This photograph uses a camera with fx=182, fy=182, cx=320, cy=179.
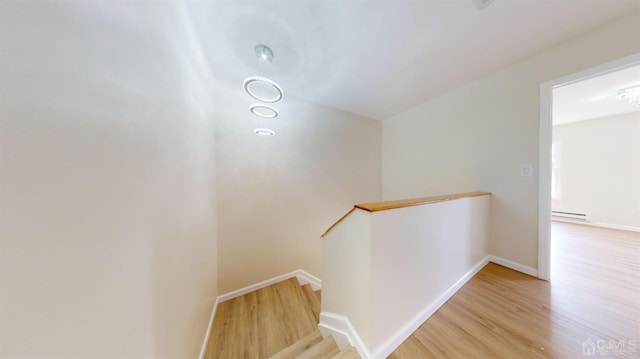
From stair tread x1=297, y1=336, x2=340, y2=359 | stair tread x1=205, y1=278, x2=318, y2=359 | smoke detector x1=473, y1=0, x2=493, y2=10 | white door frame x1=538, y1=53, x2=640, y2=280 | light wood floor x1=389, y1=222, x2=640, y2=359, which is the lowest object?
stair tread x1=205, y1=278, x2=318, y2=359

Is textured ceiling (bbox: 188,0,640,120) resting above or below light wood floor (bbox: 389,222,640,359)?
above

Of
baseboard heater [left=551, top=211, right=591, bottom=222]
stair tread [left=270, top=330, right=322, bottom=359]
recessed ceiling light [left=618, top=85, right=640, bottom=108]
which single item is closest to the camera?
stair tread [left=270, top=330, right=322, bottom=359]

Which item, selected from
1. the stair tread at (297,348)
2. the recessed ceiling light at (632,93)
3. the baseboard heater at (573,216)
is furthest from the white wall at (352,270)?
the baseboard heater at (573,216)

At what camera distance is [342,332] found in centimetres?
147

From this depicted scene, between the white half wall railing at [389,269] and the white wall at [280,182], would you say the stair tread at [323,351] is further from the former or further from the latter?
the white wall at [280,182]

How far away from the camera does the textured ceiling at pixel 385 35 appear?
146 centimetres

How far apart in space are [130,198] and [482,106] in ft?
11.7

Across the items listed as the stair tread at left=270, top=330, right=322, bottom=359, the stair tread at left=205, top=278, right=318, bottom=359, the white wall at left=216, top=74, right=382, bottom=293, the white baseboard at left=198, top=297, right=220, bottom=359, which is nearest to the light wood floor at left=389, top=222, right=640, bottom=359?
the stair tread at left=270, top=330, right=322, bottom=359

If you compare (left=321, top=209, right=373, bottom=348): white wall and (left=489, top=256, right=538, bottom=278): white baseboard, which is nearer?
(left=321, top=209, right=373, bottom=348): white wall

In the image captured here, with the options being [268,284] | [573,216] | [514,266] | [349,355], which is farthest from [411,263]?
[573,216]

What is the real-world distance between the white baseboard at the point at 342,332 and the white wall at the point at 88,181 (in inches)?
44.7

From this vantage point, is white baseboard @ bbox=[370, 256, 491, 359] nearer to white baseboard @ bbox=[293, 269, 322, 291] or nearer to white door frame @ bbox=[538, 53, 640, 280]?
white door frame @ bbox=[538, 53, 640, 280]

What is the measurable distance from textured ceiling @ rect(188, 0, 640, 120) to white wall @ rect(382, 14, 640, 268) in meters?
0.15

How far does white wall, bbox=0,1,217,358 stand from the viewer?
405 millimetres
